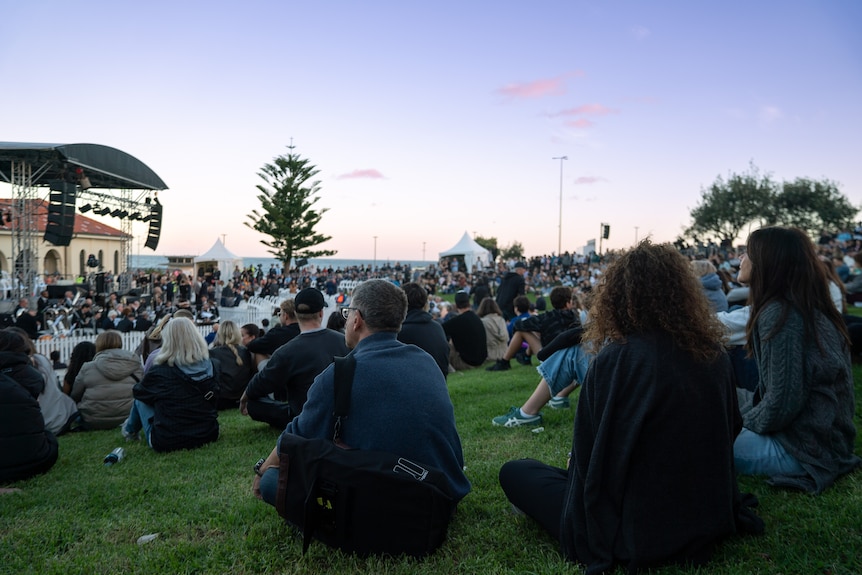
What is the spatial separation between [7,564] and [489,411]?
12.4 ft

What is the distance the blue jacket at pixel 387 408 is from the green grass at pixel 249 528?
1.41 feet

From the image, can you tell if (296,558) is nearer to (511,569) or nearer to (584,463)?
(511,569)

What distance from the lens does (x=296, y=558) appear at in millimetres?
2547

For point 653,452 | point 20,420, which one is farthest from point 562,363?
point 20,420

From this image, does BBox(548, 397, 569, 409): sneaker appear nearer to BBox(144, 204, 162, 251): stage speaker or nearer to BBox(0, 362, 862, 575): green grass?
BBox(0, 362, 862, 575): green grass

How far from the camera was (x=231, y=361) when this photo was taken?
6.55 meters

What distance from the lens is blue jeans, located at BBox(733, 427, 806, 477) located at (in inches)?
114

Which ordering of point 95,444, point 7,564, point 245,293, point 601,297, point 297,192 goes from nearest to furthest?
→ 1. point 601,297
2. point 7,564
3. point 95,444
4. point 245,293
5. point 297,192

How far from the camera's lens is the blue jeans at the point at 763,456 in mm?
2898

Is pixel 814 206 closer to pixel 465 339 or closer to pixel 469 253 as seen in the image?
pixel 469 253

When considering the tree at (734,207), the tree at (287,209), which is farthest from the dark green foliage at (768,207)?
the tree at (287,209)

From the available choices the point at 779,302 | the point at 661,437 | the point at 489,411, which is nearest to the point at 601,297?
the point at 661,437

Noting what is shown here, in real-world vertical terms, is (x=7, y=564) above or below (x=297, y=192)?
below

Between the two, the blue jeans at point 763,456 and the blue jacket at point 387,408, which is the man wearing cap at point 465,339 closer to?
the blue jeans at point 763,456
